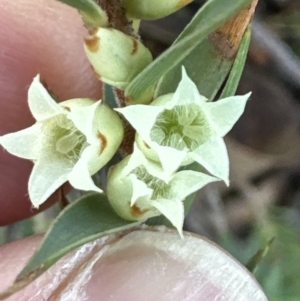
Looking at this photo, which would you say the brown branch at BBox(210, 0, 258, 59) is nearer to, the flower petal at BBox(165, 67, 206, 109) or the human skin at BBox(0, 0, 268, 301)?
the flower petal at BBox(165, 67, 206, 109)

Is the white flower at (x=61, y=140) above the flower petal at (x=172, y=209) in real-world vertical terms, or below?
above

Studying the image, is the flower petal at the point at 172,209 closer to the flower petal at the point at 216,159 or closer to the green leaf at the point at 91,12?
the flower petal at the point at 216,159

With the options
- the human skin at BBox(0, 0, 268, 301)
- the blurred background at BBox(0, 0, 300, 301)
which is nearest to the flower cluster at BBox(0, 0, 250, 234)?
the human skin at BBox(0, 0, 268, 301)

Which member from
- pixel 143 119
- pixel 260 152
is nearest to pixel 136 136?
pixel 143 119

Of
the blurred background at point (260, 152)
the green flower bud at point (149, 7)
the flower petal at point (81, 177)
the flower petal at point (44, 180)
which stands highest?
the green flower bud at point (149, 7)

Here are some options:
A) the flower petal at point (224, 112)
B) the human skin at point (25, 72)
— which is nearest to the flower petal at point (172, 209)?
the flower petal at point (224, 112)

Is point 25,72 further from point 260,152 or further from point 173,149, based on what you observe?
point 260,152
